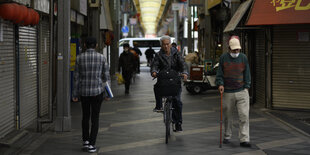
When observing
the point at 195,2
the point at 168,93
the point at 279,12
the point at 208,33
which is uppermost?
the point at 195,2

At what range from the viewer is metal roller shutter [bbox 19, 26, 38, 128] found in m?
10.5

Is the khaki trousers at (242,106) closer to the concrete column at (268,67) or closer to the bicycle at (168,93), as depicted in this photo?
the bicycle at (168,93)

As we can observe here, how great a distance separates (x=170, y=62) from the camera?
897 centimetres

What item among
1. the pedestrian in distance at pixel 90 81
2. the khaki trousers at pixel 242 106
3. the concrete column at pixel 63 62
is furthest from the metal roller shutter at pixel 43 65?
the khaki trousers at pixel 242 106

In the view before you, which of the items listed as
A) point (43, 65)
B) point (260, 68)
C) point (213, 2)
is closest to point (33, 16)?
point (43, 65)

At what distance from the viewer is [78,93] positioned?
779 cm

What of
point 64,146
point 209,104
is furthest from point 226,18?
point 64,146

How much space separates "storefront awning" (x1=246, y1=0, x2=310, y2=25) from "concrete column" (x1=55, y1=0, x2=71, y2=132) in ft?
15.7

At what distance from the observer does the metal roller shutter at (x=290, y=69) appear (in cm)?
1291

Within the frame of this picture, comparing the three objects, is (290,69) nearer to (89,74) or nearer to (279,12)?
(279,12)

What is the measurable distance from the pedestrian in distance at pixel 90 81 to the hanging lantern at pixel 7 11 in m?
1.47

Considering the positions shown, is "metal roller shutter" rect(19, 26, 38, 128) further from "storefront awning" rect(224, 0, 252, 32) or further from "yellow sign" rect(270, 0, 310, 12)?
"yellow sign" rect(270, 0, 310, 12)

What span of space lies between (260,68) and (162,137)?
610 cm

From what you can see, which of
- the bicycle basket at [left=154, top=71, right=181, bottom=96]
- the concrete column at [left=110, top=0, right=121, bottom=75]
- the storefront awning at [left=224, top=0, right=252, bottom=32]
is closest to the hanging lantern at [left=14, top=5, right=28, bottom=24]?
the bicycle basket at [left=154, top=71, right=181, bottom=96]
